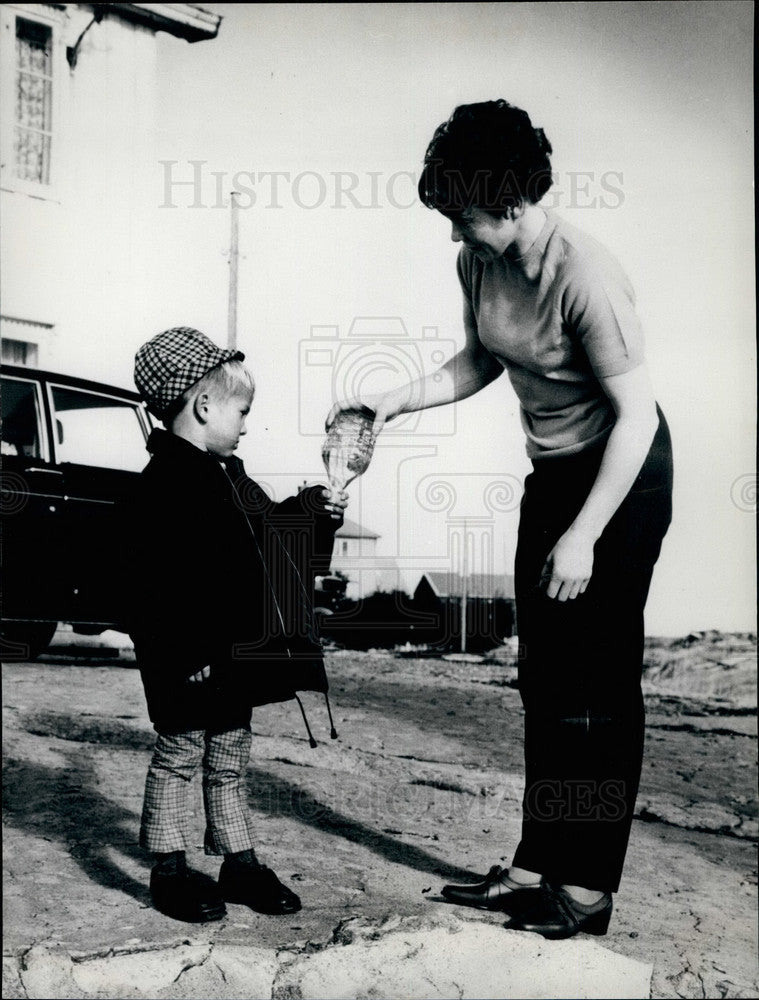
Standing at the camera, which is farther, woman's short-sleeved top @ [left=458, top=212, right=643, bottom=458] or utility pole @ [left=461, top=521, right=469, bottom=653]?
utility pole @ [left=461, top=521, right=469, bottom=653]

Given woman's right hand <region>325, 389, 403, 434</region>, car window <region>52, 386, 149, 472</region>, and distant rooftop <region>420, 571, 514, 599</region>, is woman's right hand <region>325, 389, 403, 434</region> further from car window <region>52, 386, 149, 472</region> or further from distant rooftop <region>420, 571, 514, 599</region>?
car window <region>52, 386, 149, 472</region>

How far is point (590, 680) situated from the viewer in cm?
244

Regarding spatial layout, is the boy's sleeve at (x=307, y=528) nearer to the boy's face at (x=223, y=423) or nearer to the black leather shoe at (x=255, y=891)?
the boy's face at (x=223, y=423)

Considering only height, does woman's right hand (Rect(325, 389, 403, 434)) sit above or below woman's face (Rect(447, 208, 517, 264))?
below

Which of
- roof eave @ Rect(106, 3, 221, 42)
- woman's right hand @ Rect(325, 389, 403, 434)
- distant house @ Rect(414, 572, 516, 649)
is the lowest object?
distant house @ Rect(414, 572, 516, 649)

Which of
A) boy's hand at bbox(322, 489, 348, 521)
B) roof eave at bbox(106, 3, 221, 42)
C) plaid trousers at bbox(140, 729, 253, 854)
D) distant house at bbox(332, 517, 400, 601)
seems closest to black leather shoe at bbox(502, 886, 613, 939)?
plaid trousers at bbox(140, 729, 253, 854)

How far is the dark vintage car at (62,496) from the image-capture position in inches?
113

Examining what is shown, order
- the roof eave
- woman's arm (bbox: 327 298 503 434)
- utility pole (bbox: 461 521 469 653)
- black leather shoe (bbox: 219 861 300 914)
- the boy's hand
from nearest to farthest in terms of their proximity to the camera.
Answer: black leather shoe (bbox: 219 861 300 914) → the boy's hand → woman's arm (bbox: 327 298 503 434) → utility pole (bbox: 461 521 469 653) → the roof eave

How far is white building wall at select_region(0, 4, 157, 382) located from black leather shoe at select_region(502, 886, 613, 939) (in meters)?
1.76

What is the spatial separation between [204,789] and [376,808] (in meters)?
0.64

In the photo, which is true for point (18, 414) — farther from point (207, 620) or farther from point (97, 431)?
point (207, 620)

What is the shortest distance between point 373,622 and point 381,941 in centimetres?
81

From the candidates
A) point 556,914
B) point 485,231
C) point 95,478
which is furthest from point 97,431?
point 556,914

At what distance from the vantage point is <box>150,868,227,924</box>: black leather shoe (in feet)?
7.79
